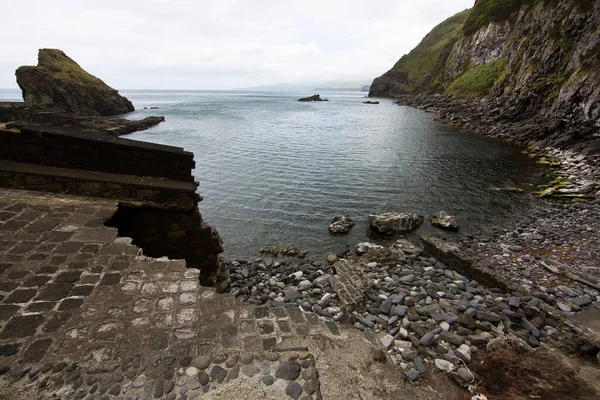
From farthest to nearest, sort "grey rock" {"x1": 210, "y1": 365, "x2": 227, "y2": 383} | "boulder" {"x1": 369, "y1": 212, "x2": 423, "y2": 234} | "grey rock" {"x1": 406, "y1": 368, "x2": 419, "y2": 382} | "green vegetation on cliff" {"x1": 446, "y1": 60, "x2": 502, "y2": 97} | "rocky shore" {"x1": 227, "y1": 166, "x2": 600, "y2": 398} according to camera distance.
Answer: "green vegetation on cliff" {"x1": 446, "y1": 60, "x2": 502, "y2": 97} → "boulder" {"x1": 369, "y1": 212, "x2": 423, "y2": 234} → "rocky shore" {"x1": 227, "y1": 166, "x2": 600, "y2": 398} → "grey rock" {"x1": 406, "y1": 368, "x2": 419, "y2": 382} → "grey rock" {"x1": 210, "y1": 365, "x2": 227, "y2": 383}

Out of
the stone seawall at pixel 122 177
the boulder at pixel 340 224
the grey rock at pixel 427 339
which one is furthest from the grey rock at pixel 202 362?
the boulder at pixel 340 224

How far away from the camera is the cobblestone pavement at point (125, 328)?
11.1 feet

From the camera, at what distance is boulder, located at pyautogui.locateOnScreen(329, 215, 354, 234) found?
610 inches

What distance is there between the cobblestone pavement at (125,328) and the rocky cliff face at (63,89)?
245 feet

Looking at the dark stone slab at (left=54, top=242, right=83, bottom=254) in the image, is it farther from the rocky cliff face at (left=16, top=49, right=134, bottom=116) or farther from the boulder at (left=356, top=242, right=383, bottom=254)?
the rocky cliff face at (left=16, top=49, right=134, bottom=116)

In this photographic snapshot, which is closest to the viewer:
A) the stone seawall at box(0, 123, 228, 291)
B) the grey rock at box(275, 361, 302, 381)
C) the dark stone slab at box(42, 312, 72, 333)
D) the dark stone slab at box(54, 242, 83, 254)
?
the grey rock at box(275, 361, 302, 381)

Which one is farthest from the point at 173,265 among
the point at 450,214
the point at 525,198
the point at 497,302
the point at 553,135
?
the point at 553,135

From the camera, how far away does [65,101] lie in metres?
Result: 66.5

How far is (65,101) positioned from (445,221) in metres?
83.4

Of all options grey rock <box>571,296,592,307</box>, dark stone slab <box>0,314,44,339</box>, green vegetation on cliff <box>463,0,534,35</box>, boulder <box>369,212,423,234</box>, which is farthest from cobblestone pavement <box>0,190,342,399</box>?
green vegetation on cliff <box>463,0,534,35</box>

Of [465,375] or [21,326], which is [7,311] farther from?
[465,375]

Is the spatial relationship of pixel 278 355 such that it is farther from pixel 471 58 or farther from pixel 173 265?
pixel 471 58

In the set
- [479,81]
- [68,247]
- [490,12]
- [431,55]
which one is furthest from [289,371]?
[431,55]

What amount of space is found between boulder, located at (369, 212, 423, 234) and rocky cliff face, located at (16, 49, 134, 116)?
7363cm
